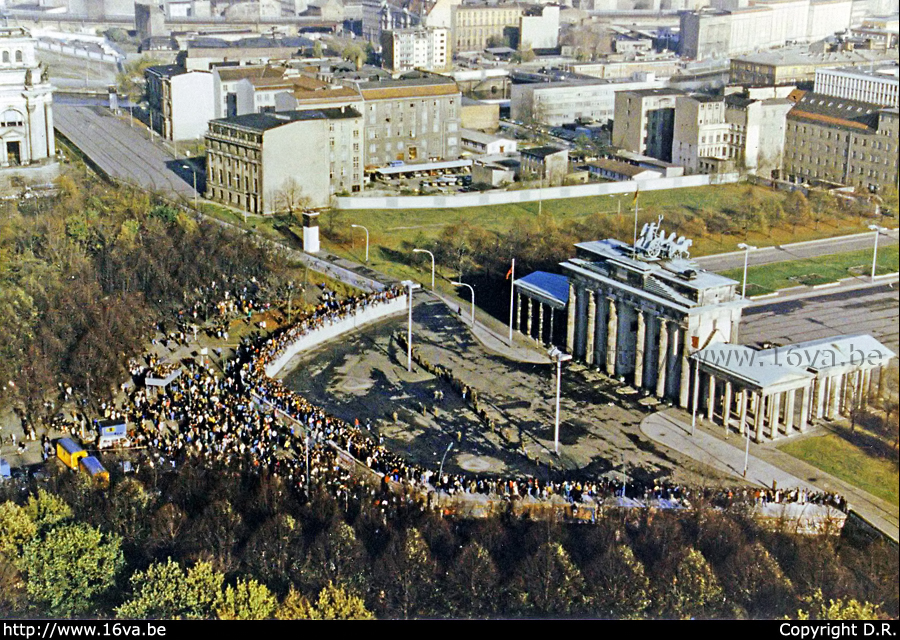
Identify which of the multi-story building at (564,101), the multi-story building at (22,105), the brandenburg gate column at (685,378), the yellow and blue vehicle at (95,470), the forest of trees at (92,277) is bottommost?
the yellow and blue vehicle at (95,470)

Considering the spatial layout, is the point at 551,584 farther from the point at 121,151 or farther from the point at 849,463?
the point at 121,151

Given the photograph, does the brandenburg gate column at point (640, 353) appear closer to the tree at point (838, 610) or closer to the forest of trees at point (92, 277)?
the forest of trees at point (92, 277)

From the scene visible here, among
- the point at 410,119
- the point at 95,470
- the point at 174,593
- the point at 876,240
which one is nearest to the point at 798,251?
the point at 876,240

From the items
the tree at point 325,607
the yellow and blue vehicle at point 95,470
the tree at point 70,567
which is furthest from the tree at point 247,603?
the yellow and blue vehicle at point 95,470

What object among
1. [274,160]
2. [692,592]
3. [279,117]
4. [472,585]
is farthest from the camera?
[279,117]

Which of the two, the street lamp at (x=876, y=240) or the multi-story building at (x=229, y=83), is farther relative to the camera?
Answer: the multi-story building at (x=229, y=83)

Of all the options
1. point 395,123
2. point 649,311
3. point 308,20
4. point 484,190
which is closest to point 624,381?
point 649,311
